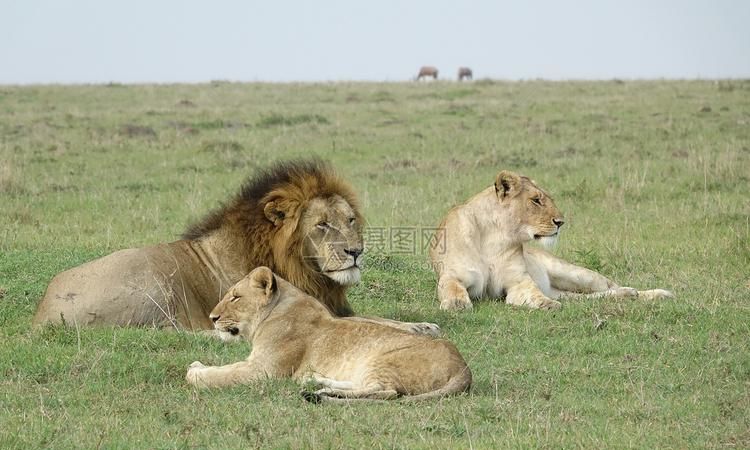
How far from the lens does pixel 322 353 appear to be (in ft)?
18.4

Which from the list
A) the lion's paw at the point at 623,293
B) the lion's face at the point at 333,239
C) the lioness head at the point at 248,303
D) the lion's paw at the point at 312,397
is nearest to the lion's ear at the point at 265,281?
the lioness head at the point at 248,303

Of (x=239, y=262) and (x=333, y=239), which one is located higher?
(x=333, y=239)

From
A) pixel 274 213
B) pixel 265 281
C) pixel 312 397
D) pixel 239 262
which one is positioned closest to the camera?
pixel 312 397

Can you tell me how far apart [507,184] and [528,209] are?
10.2 inches

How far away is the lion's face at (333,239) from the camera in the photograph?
6863 millimetres

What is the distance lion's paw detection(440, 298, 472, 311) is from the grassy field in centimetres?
19

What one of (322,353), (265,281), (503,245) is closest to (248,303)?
(265,281)

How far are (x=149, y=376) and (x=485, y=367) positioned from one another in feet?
5.98

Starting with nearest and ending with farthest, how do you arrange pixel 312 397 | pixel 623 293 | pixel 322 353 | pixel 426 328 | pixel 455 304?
pixel 312 397, pixel 322 353, pixel 426 328, pixel 455 304, pixel 623 293

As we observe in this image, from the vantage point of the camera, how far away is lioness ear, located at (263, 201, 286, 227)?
275 inches

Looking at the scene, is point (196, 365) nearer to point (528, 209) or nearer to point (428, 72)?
point (528, 209)

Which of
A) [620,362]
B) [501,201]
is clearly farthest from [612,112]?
[620,362]

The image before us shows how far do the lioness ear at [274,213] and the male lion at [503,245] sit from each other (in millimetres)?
1595

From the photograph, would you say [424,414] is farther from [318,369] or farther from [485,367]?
[485,367]
